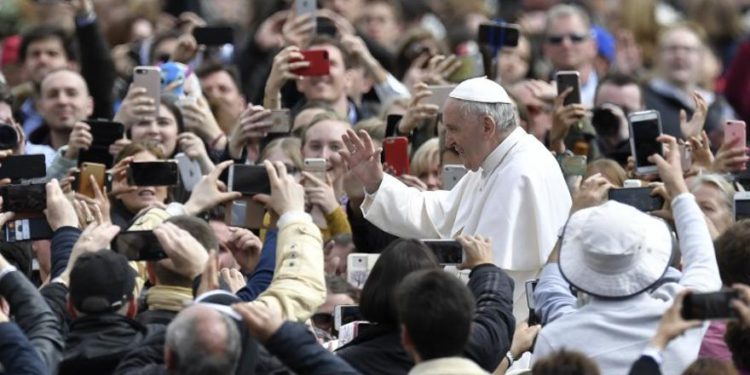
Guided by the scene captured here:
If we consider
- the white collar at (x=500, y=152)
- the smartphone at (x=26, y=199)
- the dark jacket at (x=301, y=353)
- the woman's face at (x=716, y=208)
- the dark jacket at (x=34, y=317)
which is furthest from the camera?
the woman's face at (x=716, y=208)

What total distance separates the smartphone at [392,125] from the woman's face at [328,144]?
22cm

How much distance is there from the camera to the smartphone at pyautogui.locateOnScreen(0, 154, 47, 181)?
10164mm


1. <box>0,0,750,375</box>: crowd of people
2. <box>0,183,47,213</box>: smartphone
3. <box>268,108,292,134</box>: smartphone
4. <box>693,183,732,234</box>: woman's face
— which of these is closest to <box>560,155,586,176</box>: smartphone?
<box>0,0,750,375</box>: crowd of people

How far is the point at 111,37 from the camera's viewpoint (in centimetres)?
1864

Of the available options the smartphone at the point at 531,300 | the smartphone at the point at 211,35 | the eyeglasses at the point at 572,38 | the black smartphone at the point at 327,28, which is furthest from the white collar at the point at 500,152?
the eyeglasses at the point at 572,38

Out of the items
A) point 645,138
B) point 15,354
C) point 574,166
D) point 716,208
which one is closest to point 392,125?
point 574,166

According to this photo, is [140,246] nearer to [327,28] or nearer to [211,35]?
[211,35]

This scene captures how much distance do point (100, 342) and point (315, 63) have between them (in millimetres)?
4636

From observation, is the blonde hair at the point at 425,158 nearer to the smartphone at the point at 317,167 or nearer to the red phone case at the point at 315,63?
the red phone case at the point at 315,63

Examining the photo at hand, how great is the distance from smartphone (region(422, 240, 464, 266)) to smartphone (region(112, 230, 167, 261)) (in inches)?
42.7

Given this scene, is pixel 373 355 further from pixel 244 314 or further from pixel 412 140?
pixel 412 140

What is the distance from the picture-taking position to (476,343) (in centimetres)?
789

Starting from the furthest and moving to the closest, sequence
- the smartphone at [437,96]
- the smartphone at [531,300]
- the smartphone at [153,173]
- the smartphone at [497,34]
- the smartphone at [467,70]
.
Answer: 1. the smartphone at [497,34]
2. the smartphone at [467,70]
3. the smartphone at [437,96]
4. the smartphone at [153,173]
5. the smartphone at [531,300]

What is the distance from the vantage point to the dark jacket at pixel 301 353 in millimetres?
7219
